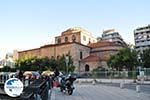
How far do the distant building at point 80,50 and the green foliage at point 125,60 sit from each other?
57.3ft

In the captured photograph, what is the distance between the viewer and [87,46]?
4350 inches

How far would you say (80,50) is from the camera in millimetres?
104875

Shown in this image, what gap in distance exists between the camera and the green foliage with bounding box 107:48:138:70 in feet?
247

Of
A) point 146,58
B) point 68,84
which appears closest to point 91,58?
point 146,58

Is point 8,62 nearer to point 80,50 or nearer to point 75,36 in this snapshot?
point 75,36

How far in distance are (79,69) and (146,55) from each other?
28.4 m

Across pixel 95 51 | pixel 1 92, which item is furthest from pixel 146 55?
pixel 1 92

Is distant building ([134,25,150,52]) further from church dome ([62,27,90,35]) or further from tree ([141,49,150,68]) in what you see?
tree ([141,49,150,68])

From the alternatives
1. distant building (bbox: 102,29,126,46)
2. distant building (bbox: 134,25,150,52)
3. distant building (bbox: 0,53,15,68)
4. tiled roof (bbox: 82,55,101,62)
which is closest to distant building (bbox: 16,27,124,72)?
tiled roof (bbox: 82,55,101,62)

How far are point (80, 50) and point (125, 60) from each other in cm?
3034

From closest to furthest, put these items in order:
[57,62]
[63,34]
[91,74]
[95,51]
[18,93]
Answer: [18,93]
[91,74]
[57,62]
[95,51]
[63,34]

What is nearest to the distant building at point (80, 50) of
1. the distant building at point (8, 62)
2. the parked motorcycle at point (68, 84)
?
the distant building at point (8, 62)

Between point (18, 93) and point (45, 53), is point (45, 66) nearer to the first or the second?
point (45, 53)

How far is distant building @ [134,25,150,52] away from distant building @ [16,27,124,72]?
774 inches
